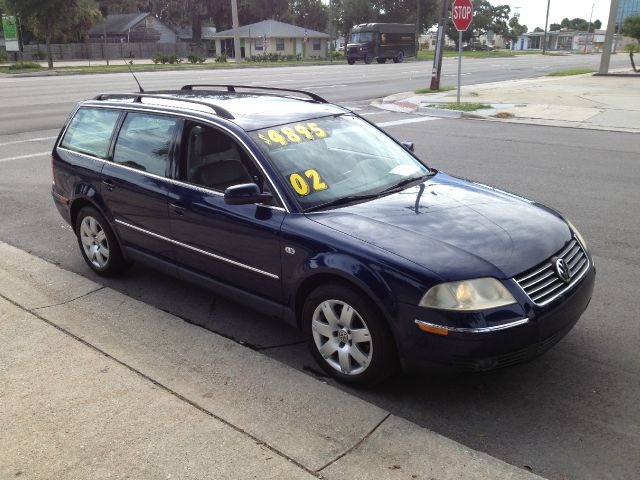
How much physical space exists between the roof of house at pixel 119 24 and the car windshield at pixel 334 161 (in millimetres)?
79074

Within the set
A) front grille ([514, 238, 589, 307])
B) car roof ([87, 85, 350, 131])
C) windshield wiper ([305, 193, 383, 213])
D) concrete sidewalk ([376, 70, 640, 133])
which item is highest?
car roof ([87, 85, 350, 131])

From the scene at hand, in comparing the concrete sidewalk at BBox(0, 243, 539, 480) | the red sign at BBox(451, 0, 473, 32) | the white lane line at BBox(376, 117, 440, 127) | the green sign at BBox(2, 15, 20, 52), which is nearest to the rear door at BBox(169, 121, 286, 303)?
the concrete sidewalk at BBox(0, 243, 539, 480)

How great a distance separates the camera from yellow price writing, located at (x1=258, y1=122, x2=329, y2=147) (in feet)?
14.2

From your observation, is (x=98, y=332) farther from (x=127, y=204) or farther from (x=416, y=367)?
(x=416, y=367)

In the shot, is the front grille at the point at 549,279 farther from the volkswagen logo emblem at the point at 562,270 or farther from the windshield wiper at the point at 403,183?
the windshield wiper at the point at 403,183

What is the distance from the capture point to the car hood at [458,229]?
11.1ft

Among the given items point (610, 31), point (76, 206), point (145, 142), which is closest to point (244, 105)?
point (145, 142)

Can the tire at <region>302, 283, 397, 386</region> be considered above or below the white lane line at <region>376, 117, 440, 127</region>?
above

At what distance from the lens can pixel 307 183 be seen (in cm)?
415

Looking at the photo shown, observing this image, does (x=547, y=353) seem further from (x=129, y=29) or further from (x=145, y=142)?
(x=129, y=29)

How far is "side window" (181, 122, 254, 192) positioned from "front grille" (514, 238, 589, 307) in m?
1.80

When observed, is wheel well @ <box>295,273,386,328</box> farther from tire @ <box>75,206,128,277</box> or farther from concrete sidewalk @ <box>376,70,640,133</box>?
concrete sidewalk @ <box>376,70,640,133</box>

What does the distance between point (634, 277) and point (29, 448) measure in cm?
465

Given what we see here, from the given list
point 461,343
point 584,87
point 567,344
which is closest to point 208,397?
point 461,343
